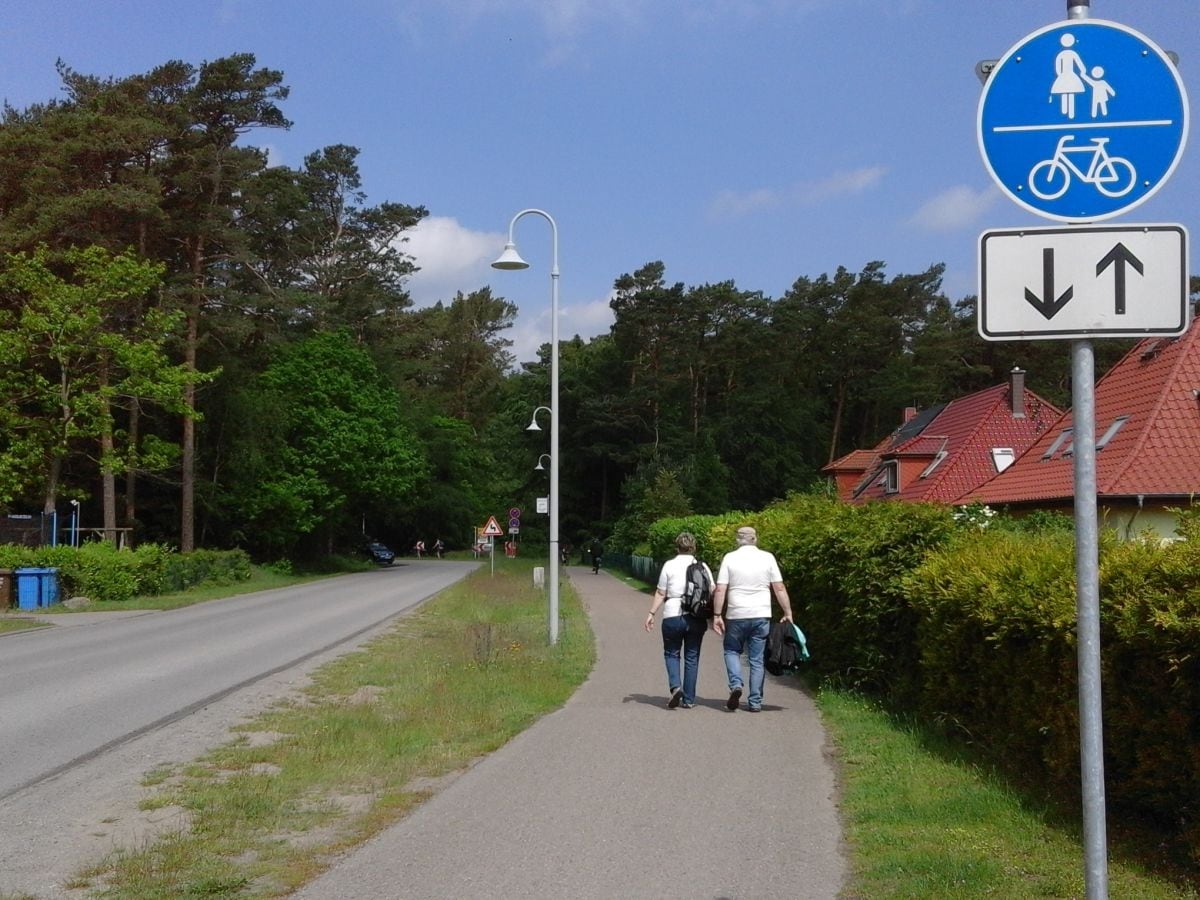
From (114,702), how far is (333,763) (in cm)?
501

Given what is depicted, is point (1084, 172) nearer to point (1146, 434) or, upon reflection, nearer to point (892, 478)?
point (1146, 434)

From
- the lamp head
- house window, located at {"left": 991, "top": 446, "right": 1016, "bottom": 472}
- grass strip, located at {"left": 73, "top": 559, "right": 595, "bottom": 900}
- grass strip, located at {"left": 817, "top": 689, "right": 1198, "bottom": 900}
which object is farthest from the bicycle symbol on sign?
house window, located at {"left": 991, "top": 446, "right": 1016, "bottom": 472}

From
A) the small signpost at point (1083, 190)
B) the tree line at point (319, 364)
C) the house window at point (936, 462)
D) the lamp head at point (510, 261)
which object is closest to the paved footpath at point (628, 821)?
the small signpost at point (1083, 190)

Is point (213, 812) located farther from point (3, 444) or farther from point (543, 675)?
point (3, 444)

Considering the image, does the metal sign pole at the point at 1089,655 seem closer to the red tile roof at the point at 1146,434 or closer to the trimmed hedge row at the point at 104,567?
the red tile roof at the point at 1146,434

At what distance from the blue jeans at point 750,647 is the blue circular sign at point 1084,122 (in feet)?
26.7

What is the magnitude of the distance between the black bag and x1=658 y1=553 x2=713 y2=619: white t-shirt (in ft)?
3.04

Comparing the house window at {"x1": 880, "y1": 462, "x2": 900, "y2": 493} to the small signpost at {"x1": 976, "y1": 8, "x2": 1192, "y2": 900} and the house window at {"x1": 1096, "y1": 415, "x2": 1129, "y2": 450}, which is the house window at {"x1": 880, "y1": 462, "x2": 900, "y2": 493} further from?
the small signpost at {"x1": 976, "y1": 8, "x2": 1192, "y2": 900}

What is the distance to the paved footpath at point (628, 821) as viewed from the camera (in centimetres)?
571

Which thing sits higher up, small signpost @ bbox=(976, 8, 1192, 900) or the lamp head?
the lamp head

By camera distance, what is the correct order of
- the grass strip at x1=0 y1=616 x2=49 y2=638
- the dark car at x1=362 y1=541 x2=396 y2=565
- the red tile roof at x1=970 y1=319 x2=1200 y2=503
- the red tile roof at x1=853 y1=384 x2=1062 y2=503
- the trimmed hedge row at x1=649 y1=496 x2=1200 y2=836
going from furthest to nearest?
the dark car at x1=362 y1=541 x2=396 y2=565 → the red tile roof at x1=853 y1=384 x2=1062 y2=503 → the red tile roof at x1=970 y1=319 x2=1200 y2=503 → the grass strip at x1=0 y1=616 x2=49 y2=638 → the trimmed hedge row at x1=649 y1=496 x2=1200 y2=836

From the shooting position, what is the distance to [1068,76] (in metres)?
3.59

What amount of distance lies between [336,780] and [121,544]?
1254 inches

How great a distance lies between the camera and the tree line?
35250 millimetres
